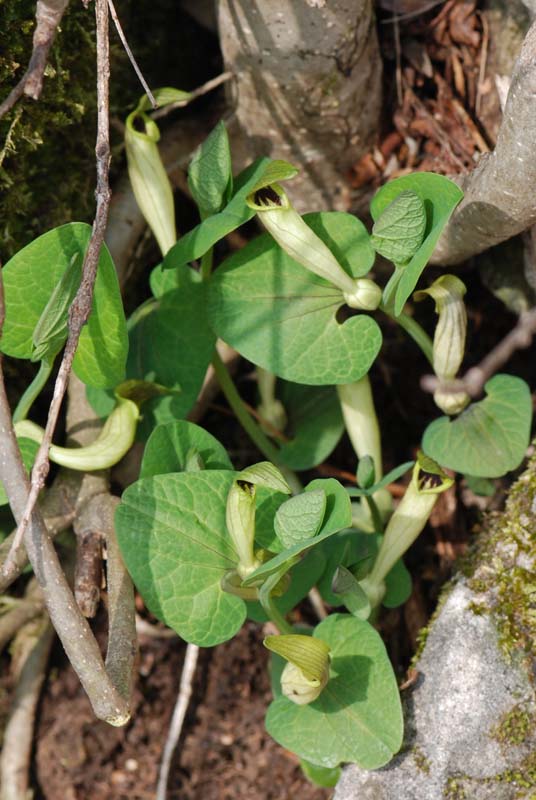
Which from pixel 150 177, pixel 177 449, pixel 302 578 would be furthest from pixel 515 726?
pixel 150 177

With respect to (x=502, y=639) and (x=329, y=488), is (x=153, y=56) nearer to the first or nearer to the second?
(x=329, y=488)

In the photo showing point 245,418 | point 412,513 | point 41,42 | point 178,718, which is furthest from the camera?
point 178,718

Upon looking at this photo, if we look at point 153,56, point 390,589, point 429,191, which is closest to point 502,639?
point 390,589

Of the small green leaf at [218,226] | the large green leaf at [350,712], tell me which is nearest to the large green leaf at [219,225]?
the small green leaf at [218,226]

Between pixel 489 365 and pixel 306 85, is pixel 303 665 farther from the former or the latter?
pixel 306 85

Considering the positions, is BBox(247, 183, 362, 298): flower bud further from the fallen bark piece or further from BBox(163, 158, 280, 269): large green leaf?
the fallen bark piece

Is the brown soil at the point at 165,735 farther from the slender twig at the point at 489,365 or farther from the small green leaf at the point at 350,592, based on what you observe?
the slender twig at the point at 489,365
